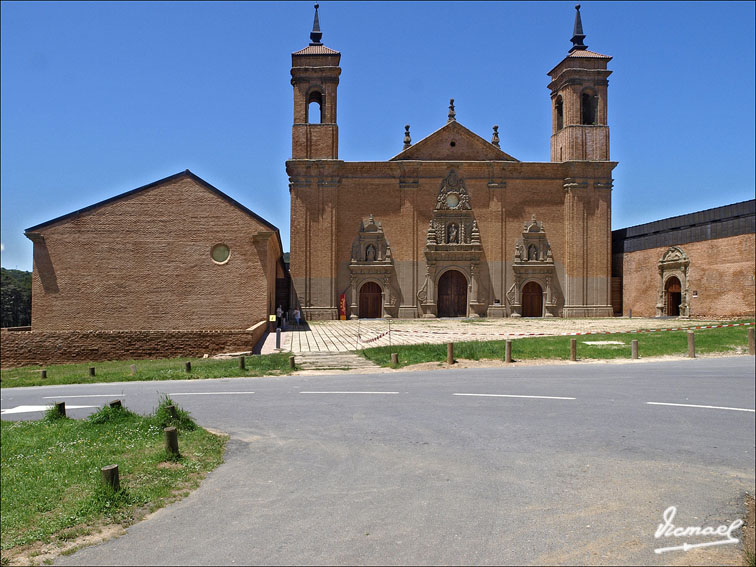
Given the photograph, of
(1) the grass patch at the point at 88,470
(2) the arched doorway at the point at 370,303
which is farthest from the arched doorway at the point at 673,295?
(1) the grass patch at the point at 88,470

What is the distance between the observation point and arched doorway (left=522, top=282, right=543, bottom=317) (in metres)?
42.3

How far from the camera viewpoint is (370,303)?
4122 centimetres

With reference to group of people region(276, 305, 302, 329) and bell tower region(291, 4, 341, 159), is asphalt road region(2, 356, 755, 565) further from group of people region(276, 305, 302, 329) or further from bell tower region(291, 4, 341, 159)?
bell tower region(291, 4, 341, 159)

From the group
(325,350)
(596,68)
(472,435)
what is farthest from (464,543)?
(596,68)

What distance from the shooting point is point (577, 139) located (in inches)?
1654

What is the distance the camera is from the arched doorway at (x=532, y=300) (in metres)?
42.3

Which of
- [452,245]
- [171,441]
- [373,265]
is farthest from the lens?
[452,245]

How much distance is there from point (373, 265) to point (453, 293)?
6.13m

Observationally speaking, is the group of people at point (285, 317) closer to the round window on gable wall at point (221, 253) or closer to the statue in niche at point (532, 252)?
the round window on gable wall at point (221, 253)

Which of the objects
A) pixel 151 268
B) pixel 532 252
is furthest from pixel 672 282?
pixel 151 268

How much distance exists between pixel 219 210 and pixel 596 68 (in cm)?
2906

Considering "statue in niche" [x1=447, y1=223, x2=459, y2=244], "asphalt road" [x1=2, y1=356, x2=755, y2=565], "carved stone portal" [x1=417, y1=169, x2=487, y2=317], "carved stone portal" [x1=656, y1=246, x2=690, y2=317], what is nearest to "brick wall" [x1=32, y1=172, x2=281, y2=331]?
"carved stone portal" [x1=417, y1=169, x2=487, y2=317]

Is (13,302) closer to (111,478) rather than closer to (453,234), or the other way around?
(453,234)
